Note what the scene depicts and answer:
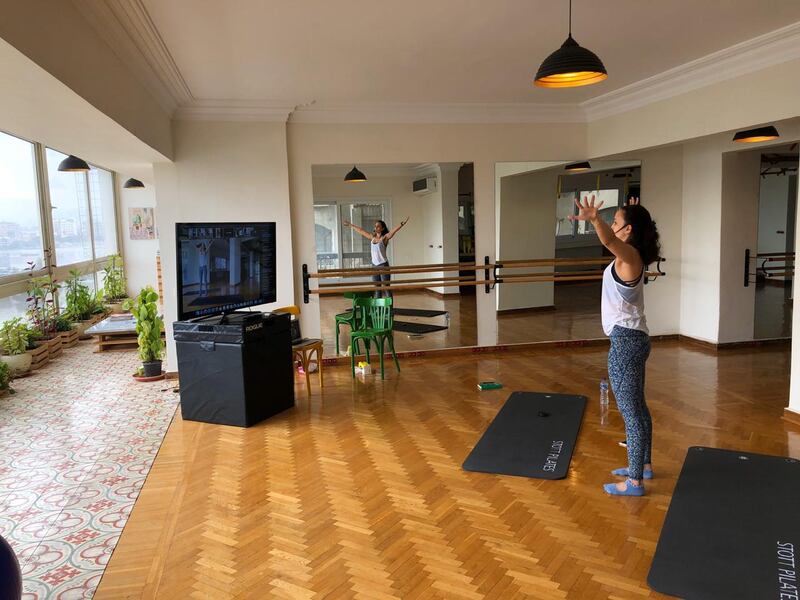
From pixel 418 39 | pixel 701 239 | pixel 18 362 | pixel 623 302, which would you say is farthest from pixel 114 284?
pixel 623 302

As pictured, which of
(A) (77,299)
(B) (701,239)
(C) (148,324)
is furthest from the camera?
(A) (77,299)

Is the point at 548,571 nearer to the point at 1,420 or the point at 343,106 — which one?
the point at 1,420

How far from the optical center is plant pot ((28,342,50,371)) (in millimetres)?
6777

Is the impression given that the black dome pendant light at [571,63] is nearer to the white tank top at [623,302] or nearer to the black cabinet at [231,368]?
the white tank top at [623,302]

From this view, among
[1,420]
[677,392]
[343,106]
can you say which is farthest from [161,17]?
[677,392]

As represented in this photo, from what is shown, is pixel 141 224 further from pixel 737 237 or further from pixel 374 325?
pixel 737 237

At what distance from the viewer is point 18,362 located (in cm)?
643

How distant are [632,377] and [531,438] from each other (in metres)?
1.21

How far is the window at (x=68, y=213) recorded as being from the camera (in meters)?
8.72

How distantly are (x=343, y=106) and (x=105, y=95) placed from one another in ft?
10.4

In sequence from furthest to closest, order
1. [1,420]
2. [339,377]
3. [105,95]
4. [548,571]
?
[339,377], [1,420], [105,95], [548,571]

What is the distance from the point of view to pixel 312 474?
3.74m

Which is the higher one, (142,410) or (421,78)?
(421,78)

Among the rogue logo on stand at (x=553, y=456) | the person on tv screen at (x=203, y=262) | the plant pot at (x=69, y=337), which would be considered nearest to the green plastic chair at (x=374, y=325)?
the person on tv screen at (x=203, y=262)
